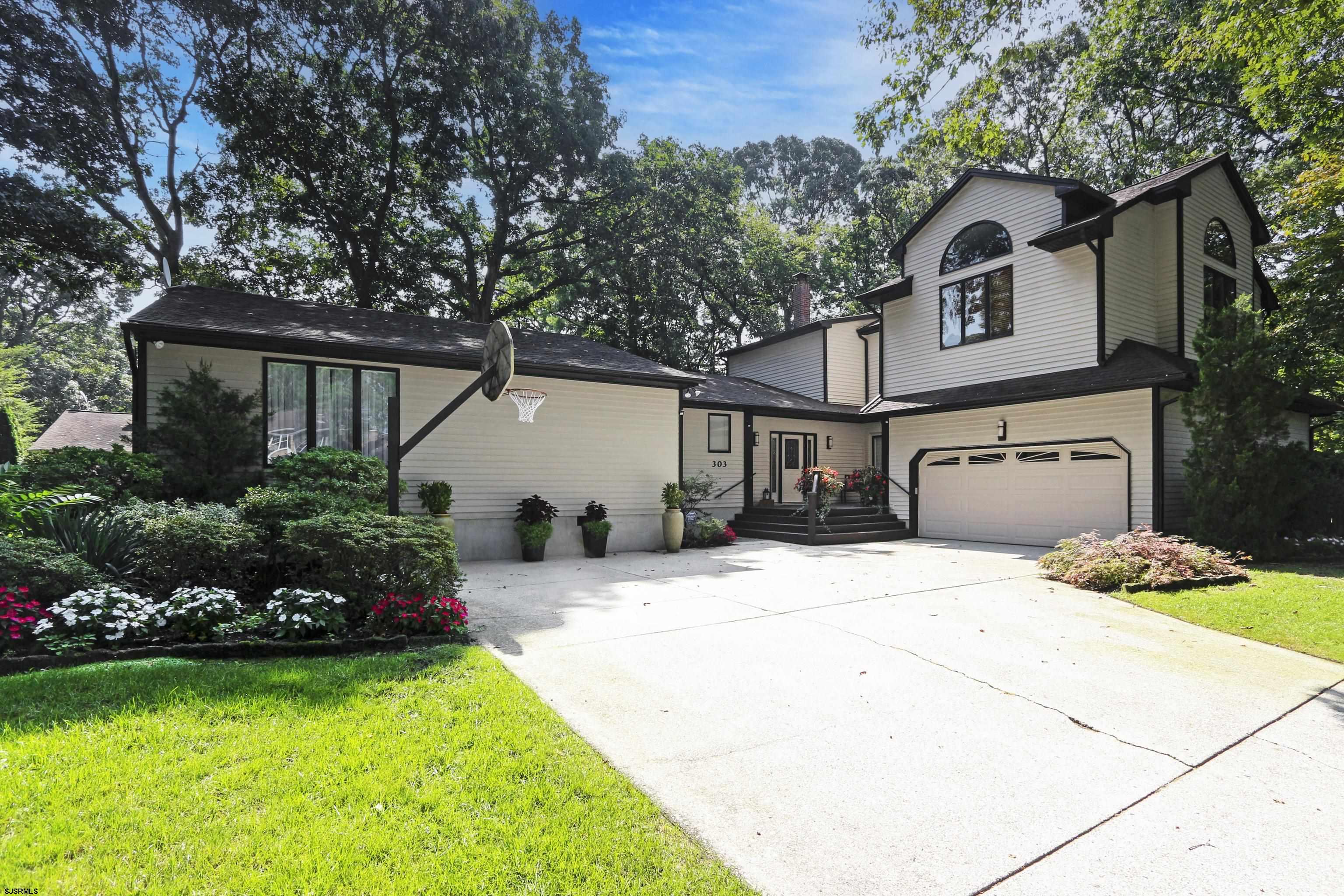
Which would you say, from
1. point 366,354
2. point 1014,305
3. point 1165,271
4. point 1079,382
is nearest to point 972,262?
point 1014,305

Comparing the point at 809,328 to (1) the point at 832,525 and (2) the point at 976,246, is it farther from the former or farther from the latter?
(1) the point at 832,525

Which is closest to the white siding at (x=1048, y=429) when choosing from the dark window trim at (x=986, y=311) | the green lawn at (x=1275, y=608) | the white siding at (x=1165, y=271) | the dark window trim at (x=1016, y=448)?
the dark window trim at (x=1016, y=448)

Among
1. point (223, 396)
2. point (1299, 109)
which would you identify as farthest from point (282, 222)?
point (1299, 109)

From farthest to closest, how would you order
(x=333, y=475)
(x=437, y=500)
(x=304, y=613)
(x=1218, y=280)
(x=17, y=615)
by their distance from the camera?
(x=1218, y=280)
(x=437, y=500)
(x=333, y=475)
(x=304, y=613)
(x=17, y=615)

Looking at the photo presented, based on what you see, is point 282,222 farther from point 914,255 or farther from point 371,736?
point 371,736

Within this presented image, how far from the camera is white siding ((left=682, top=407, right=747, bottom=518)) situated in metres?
14.5

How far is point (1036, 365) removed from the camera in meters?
12.0

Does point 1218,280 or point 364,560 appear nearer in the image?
point 364,560

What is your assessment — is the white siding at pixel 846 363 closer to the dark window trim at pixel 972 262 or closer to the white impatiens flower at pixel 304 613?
the dark window trim at pixel 972 262

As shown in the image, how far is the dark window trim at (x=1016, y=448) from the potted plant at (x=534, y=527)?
8.40 metres

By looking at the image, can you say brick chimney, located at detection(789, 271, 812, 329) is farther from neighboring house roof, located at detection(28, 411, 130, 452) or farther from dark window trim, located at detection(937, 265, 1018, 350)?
neighboring house roof, located at detection(28, 411, 130, 452)

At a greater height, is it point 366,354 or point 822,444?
point 366,354

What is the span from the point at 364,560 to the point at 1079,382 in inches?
451

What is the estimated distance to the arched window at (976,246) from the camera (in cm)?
1268
